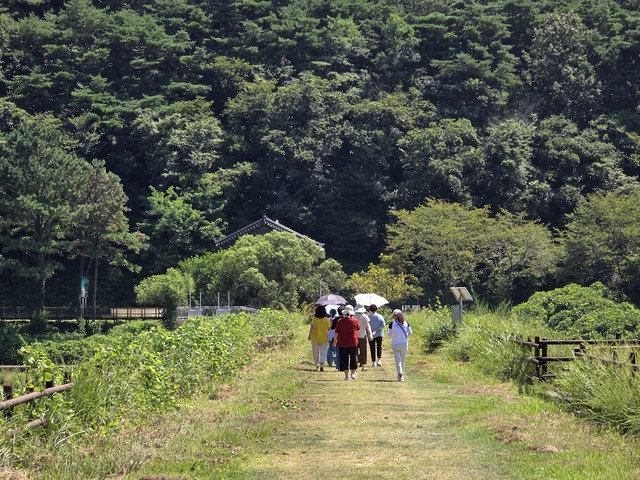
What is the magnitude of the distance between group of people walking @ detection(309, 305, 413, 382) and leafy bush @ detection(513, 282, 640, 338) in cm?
922

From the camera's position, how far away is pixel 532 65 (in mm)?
82375

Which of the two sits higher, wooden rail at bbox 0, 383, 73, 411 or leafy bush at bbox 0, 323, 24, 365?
leafy bush at bbox 0, 323, 24, 365

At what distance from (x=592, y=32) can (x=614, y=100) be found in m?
5.82

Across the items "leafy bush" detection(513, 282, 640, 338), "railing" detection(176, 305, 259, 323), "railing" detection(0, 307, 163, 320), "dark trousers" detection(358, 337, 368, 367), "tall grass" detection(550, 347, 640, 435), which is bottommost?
"tall grass" detection(550, 347, 640, 435)

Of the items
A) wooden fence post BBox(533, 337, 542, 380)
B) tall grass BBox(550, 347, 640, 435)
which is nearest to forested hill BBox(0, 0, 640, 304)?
wooden fence post BBox(533, 337, 542, 380)

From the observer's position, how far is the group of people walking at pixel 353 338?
68.3 feet

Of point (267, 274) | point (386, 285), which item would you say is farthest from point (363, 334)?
point (386, 285)

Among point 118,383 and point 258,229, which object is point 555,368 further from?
point 258,229

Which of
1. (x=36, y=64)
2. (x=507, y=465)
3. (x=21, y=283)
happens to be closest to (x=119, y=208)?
(x=21, y=283)

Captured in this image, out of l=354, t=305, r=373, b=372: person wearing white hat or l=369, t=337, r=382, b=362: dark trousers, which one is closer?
l=354, t=305, r=373, b=372: person wearing white hat

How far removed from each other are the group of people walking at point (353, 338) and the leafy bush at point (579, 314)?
30.2 ft

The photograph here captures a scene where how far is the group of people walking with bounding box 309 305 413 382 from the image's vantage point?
20.8 metres

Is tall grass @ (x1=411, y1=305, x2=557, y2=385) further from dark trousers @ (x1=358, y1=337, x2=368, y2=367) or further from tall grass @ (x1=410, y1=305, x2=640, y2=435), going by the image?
dark trousers @ (x1=358, y1=337, x2=368, y2=367)

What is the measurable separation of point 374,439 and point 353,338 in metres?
8.33
